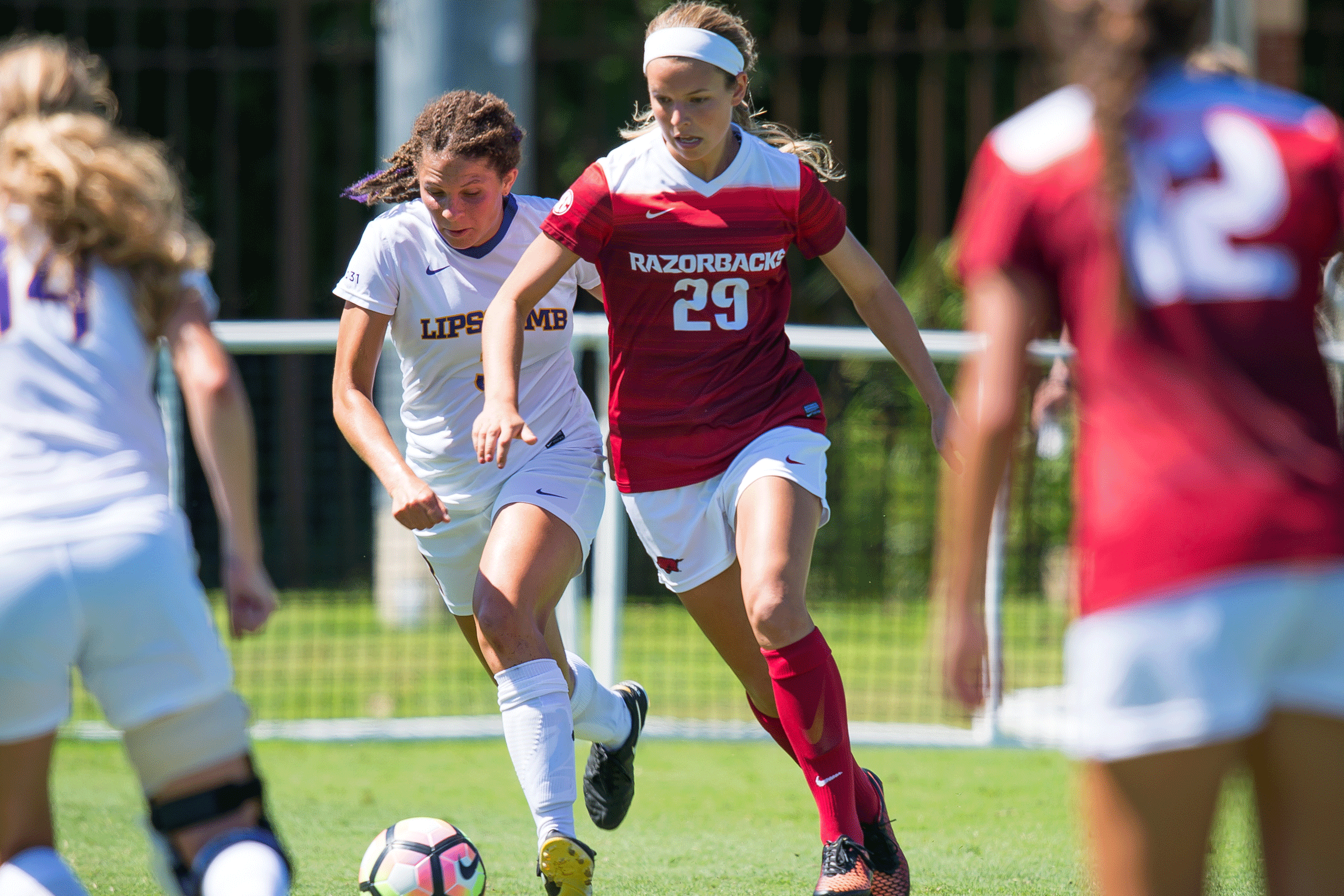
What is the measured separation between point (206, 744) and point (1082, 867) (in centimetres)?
321

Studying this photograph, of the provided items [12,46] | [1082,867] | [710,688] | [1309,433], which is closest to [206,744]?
[12,46]

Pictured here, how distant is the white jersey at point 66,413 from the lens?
2693 millimetres

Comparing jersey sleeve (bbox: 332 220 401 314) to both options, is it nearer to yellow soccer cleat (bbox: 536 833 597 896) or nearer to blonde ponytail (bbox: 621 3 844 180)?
blonde ponytail (bbox: 621 3 844 180)

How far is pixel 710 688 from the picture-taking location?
908 centimetres

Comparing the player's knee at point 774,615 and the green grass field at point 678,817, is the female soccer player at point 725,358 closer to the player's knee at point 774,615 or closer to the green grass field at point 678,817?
the player's knee at point 774,615

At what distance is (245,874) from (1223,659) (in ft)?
5.72

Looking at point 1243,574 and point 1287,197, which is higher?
point 1287,197

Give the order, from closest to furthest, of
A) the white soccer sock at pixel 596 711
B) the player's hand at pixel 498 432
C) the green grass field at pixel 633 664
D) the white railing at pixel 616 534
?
the player's hand at pixel 498 432
the white soccer sock at pixel 596 711
the white railing at pixel 616 534
the green grass field at pixel 633 664

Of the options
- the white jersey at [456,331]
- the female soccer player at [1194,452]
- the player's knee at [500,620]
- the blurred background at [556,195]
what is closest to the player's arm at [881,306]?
the white jersey at [456,331]

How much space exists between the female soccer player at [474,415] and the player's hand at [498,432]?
0.27 meters

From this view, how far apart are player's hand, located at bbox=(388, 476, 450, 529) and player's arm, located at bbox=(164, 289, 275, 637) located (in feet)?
3.66

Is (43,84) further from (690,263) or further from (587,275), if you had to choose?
(587,275)

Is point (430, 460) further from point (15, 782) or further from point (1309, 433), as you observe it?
point (1309, 433)

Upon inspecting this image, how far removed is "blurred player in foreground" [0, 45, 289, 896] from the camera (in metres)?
2.69
